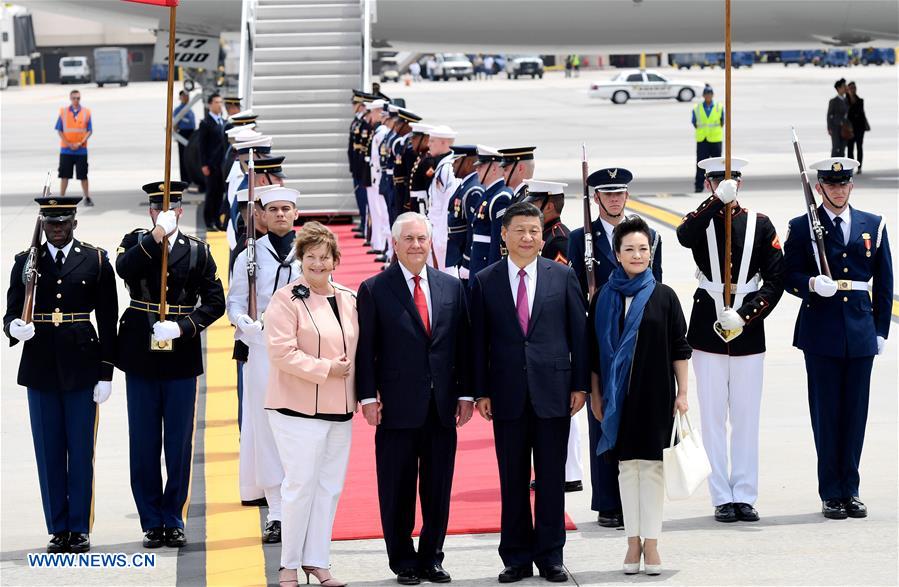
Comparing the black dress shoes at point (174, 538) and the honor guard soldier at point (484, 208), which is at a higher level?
the honor guard soldier at point (484, 208)

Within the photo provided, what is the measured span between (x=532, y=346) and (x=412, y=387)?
611mm

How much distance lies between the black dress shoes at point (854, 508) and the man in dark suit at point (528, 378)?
1851 mm

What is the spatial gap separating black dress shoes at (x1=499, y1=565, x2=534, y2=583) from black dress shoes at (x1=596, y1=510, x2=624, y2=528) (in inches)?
38.6

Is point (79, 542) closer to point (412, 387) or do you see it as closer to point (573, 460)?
point (412, 387)

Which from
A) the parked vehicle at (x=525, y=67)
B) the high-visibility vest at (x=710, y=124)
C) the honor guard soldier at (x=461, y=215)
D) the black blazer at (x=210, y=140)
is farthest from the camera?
the parked vehicle at (x=525, y=67)

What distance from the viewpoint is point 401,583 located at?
6.55 m

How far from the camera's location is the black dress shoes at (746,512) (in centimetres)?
747

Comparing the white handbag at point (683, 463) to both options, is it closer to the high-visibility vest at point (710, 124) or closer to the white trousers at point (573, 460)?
the white trousers at point (573, 460)

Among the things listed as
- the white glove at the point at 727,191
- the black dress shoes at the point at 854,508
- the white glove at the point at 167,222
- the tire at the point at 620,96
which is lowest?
the black dress shoes at the point at 854,508

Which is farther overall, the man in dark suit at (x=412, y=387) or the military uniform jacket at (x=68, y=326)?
the military uniform jacket at (x=68, y=326)

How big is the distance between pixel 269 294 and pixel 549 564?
2.20m

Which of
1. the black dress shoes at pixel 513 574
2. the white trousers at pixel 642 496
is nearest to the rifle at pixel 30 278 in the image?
the black dress shoes at pixel 513 574

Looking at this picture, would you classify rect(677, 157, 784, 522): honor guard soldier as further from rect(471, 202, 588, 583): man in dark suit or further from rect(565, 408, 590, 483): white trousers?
rect(471, 202, 588, 583): man in dark suit

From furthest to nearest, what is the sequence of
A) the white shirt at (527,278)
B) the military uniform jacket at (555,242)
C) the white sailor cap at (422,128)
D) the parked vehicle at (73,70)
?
the parked vehicle at (73,70), the white sailor cap at (422,128), the military uniform jacket at (555,242), the white shirt at (527,278)
